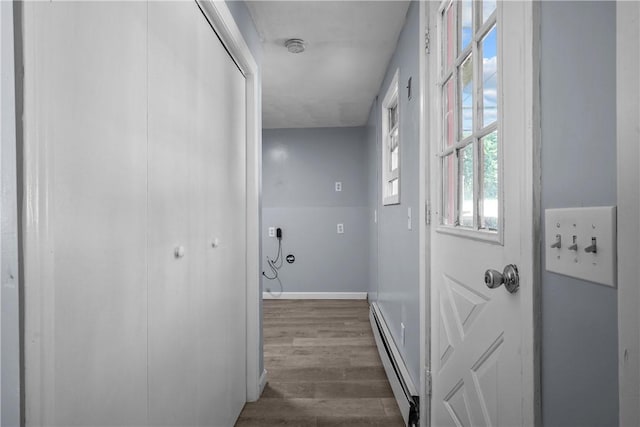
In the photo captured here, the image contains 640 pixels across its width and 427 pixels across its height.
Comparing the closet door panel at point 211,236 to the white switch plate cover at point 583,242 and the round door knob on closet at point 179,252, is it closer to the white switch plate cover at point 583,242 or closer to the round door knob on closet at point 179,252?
the round door knob on closet at point 179,252

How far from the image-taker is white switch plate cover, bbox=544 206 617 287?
1.76 ft

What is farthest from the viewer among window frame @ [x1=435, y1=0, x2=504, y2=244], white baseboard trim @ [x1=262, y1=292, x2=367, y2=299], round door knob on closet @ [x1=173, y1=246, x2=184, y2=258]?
white baseboard trim @ [x1=262, y1=292, x2=367, y2=299]

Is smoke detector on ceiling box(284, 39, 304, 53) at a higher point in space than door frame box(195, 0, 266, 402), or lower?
higher

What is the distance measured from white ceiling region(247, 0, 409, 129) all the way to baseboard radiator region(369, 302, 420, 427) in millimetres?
2047

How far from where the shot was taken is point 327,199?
4.68 m

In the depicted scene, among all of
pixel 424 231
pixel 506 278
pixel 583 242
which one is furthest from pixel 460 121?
pixel 583 242

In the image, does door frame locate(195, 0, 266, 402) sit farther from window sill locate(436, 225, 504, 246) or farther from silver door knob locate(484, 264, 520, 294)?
silver door knob locate(484, 264, 520, 294)

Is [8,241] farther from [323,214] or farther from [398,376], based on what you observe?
[323,214]

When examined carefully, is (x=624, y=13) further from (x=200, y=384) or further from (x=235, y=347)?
(x=235, y=347)

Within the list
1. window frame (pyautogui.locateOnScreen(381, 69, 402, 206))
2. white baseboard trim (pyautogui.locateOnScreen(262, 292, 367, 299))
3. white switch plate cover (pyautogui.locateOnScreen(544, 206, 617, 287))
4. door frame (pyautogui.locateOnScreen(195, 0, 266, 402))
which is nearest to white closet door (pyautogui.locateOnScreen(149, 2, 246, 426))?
door frame (pyautogui.locateOnScreen(195, 0, 266, 402))

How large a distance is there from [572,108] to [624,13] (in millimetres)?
185

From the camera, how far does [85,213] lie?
728mm

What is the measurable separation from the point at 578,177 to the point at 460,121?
28.0 inches

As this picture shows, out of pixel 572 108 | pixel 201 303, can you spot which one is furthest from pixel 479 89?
pixel 201 303
